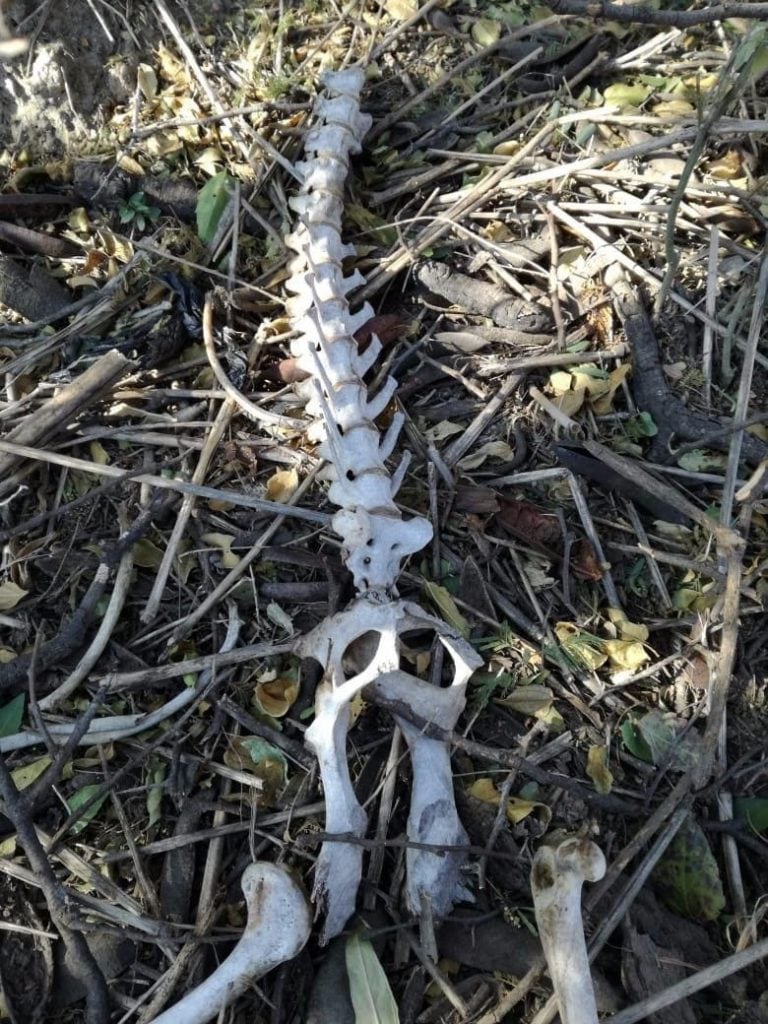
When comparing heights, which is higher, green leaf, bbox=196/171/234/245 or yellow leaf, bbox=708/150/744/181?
green leaf, bbox=196/171/234/245

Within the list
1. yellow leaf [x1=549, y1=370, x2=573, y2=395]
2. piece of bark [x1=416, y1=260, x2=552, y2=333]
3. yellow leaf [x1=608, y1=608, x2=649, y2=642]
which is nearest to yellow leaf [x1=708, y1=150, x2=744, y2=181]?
piece of bark [x1=416, y1=260, x2=552, y2=333]

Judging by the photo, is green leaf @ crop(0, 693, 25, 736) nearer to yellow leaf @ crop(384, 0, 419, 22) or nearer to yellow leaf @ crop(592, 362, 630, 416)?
→ yellow leaf @ crop(592, 362, 630, 416)

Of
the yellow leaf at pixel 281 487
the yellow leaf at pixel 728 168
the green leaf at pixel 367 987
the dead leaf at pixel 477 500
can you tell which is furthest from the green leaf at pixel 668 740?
the yellow leaf at pixel 728 168

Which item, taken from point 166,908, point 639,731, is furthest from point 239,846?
point 639,731

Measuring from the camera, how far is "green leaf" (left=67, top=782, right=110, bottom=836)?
6.14 feet

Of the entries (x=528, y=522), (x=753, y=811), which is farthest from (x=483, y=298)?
(x=753, y=811)

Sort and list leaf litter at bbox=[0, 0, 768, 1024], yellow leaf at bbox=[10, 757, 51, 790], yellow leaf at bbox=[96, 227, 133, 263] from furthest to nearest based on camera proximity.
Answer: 1. yellow leaf at bbox=[96, 227, 133, 263]
2. yellow leaf at bbox=[10, 757, 51, 790]
3. leaf litter at bbox=[0, 0, 768, 1024]

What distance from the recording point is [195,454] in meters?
2.30

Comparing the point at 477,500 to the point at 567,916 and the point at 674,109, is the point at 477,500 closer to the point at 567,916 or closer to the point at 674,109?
the point at 567,916

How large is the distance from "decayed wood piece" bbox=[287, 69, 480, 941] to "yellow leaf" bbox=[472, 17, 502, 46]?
865mm

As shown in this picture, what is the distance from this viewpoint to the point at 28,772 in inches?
76.1

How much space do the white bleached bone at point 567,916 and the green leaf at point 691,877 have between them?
271mm

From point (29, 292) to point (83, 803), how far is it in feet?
4.93

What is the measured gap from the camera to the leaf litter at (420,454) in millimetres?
1815
